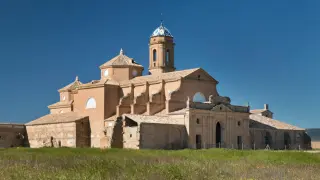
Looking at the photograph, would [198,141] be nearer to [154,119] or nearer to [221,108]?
[221,108]

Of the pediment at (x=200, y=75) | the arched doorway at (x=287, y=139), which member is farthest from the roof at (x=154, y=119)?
the arched doorway at (x=287, y=139)

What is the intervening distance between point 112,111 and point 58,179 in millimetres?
36687

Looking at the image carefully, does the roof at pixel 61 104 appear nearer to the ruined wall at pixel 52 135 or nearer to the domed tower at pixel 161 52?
the ruined wall at pixel 52 135

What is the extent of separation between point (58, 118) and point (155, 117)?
39.4ft

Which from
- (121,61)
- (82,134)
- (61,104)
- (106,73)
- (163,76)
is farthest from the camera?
(61,104)

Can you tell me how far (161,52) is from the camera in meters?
60.6

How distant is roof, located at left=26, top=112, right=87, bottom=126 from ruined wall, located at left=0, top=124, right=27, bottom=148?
1.14 metres

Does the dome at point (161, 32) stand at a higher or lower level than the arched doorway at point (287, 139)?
higher

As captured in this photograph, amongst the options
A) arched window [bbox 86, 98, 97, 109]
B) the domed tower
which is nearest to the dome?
the domed tower

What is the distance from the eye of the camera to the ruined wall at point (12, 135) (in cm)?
6006

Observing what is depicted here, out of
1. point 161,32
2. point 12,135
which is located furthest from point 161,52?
point 12,135

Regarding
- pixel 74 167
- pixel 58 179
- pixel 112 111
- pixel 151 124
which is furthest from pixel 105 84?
pixel 58 179

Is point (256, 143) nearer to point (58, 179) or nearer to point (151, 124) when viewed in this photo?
point (151, 124)

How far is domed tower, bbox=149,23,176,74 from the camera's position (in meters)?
60.5
